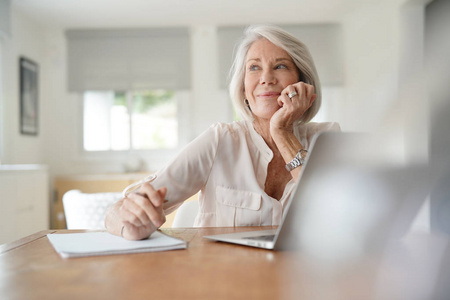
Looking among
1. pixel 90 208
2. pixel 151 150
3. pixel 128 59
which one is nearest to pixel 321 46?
pixel 128 59

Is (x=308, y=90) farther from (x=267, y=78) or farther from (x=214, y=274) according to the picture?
(x=214, y=274)

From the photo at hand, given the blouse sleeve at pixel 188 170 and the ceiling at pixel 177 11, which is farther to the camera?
the ceiling at pixel 177 11

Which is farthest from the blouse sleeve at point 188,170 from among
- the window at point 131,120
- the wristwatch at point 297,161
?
the window at point 131,120

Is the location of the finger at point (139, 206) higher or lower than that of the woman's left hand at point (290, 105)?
lower

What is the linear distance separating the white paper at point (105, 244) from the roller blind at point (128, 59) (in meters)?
5.22

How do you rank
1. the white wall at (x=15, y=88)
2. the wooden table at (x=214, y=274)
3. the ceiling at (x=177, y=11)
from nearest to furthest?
the wooden table at (x=214, y=274) < the white wall at (x=15, y=88) < the ceiling at (x=177, y=11)

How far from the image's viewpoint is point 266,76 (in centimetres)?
141

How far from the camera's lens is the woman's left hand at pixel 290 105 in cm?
129

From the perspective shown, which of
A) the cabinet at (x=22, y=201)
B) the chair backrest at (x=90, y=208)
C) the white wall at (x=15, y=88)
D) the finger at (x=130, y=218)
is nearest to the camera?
the finger at (x=130, y=218)

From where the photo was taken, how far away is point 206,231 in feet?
3.16

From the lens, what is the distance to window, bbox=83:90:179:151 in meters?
6.06

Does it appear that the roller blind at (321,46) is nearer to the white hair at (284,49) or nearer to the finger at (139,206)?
the white hair at (284,49)

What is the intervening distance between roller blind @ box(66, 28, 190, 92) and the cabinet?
1.70m

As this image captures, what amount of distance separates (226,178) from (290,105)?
30cm
